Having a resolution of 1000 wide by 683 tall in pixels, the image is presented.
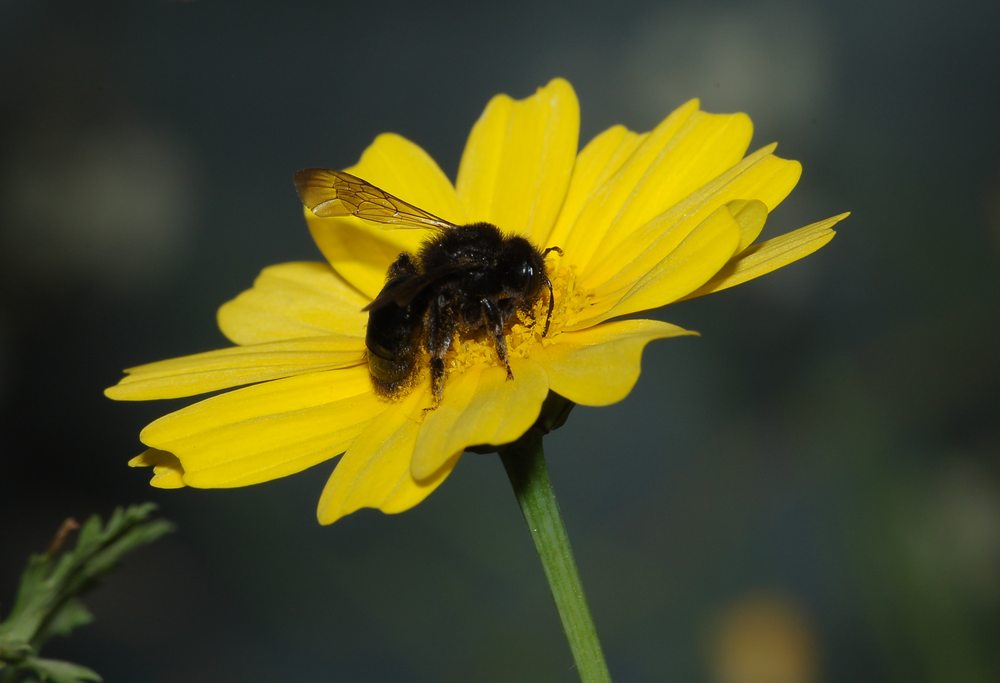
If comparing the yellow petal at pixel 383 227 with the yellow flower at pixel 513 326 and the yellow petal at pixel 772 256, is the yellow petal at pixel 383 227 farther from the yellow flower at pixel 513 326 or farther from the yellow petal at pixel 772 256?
the yellow petal at pixel 772 256

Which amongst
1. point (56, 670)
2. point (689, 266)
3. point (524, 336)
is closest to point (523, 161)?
point (524, 336)

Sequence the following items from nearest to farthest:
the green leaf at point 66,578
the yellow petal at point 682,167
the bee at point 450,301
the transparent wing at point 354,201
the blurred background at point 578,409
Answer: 1. the green leaf at point 66,578
2. the bee at point 450,301
3. the yellow petal at point 682,167
4. the transparent wing at point 354,201
5. the blurred background at point 578,409

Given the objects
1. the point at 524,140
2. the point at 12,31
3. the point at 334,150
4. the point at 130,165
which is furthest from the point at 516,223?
the point at 12,31

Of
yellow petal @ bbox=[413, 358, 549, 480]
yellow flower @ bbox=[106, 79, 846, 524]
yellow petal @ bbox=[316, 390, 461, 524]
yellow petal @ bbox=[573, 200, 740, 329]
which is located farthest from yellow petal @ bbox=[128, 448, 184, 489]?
yellow petal @ bbox=[573, 200, 740, 329]

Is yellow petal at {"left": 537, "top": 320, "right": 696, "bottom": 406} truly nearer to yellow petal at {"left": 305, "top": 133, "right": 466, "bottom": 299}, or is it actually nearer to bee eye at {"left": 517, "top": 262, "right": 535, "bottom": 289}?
bee eye at {"left": 517, "top": 262, "right": 535, "bottom": 289}

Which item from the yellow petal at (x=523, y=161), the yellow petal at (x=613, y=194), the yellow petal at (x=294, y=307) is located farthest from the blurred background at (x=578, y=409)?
the yellow petal at (x=294, y=307)

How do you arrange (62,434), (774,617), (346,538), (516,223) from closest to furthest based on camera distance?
(516,223) → (774,617) → (346,538) → (62,434)

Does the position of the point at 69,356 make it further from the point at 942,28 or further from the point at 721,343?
the point at 942,28

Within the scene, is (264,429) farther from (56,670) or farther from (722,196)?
(722,196)
